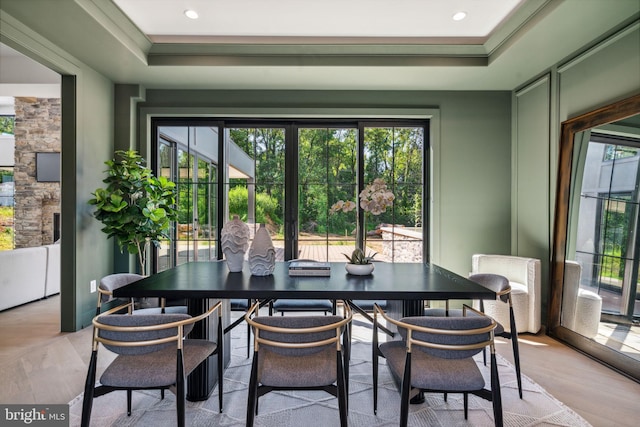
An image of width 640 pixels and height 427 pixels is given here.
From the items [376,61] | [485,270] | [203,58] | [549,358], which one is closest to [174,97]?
[203,58]

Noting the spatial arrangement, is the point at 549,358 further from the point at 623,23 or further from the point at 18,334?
the point at 18,334

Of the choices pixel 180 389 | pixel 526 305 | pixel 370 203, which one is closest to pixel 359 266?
pixel 370 203

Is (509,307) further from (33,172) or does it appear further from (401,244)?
(33,172)

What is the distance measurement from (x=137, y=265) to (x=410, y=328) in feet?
12.3

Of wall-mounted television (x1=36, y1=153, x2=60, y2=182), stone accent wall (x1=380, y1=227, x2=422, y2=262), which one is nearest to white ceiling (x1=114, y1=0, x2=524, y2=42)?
stone accent wall (x1=380, y1=227, x2=422, y2=262)

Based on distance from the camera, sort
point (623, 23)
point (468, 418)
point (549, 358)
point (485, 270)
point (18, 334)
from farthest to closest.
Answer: point (485, 270), point (18, 334), point (549, 358), point (623, 23), point (468, 418)

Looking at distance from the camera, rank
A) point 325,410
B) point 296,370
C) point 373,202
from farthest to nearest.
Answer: point 373,202
point 325,410
point 296,370

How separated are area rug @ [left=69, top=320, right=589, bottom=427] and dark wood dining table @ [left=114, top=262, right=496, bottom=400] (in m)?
0.19

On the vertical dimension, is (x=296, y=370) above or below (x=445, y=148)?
below

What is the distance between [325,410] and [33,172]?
7434 millimetres

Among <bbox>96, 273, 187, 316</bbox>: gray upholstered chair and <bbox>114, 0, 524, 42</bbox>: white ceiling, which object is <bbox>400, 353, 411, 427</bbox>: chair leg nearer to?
<bbox>96, 273, 187, 316</bbox>: gray upholstered chair

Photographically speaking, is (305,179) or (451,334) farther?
(305,179)

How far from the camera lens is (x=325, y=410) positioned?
6.65ft

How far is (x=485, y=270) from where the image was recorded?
147 inches
